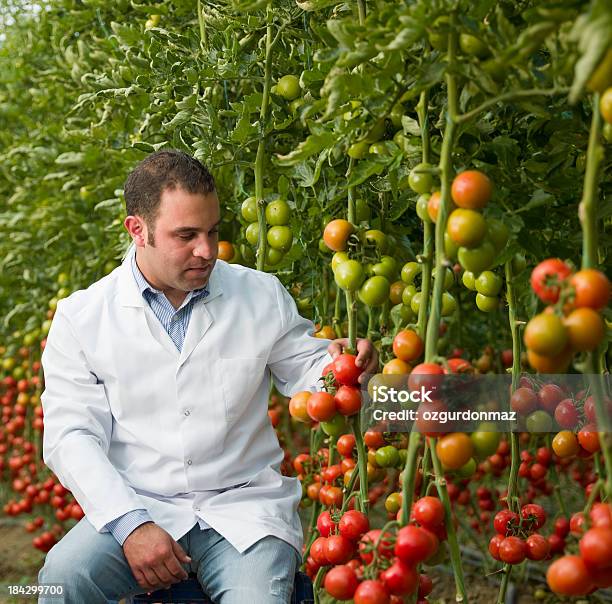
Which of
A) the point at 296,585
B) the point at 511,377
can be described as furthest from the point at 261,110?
the point at 296,585

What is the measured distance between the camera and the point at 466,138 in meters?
1.30

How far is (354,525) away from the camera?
1.24 m

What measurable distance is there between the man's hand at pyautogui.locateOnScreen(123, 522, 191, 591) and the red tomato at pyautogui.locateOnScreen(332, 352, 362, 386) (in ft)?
1.43

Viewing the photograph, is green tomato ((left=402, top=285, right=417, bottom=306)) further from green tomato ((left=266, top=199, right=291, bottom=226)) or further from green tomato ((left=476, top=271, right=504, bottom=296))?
green tomato ((left=266, top=199, right=291, bottom=226))

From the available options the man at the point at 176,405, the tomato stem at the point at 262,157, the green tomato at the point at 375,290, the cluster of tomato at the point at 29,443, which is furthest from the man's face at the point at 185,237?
the cluster of tomato at the point at 29,443

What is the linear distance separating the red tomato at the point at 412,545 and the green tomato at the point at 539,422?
1.32ft

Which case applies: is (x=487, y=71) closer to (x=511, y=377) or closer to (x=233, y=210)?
(x=511, y=377)

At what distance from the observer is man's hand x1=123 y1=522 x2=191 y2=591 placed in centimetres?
143

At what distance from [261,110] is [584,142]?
642mm

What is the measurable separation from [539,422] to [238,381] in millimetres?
598

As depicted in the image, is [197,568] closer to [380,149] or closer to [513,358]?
[513,358]

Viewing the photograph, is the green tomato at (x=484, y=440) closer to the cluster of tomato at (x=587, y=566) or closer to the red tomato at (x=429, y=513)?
the red tomato at (x=429, y=513)

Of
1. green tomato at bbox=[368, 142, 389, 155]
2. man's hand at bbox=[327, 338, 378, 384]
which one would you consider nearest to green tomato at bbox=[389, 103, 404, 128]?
green tomato at bbox=[368, 142, 389, 155]

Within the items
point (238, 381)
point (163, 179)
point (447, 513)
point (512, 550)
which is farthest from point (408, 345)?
point (163, 179)
